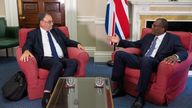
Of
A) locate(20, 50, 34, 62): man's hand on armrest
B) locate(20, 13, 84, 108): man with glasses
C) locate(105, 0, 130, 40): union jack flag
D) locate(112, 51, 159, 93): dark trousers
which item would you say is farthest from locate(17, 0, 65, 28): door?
locate(112, 51, 159, 93): dark trousers

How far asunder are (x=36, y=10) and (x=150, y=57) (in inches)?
101

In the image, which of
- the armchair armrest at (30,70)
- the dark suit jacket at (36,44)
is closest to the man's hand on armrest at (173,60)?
the dark suit jacket at (36,44)

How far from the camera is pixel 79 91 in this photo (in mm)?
2252

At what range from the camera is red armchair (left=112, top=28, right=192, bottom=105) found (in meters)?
2.55

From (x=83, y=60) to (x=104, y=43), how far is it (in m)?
1.50

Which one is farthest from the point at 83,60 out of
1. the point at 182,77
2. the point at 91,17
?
the point at 91,17

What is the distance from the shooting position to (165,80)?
2557 mm

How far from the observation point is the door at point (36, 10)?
176 inches

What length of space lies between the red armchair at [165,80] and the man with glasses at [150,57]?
0.07m

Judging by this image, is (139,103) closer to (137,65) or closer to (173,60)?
(137,65)

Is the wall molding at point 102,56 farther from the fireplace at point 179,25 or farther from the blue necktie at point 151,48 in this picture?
the blue necktie at point 151,48

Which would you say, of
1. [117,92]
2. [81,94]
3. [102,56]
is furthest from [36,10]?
[81,94]

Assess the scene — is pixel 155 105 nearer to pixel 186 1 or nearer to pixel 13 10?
pixel 186 1

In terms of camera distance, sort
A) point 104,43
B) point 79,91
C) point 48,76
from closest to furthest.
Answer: point 79,91
point 48,76
point 104,43
